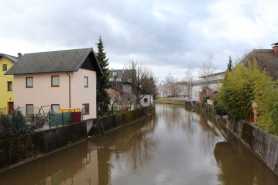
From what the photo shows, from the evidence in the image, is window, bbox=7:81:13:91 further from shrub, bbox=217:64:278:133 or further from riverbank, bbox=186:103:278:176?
riverbank, bbox=186:103:278:176

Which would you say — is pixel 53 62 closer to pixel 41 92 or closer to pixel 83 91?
pixel 41 92

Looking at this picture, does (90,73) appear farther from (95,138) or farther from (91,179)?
(91,179)

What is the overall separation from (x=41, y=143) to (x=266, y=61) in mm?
26209

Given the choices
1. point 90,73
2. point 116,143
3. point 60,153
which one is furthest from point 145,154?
point 90,73

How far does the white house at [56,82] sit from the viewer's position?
1909 cm

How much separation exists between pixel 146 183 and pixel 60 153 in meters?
6.76

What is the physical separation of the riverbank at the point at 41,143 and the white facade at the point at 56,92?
2534 millimetres

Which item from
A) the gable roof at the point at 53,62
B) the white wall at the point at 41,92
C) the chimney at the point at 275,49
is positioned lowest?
the white wall at the point at 41,92

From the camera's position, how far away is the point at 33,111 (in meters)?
20.1

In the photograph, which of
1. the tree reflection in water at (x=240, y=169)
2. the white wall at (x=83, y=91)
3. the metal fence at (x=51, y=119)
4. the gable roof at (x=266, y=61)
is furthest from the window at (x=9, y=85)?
the gable roof at (x=266, y=61)

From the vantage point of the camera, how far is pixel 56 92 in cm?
1944

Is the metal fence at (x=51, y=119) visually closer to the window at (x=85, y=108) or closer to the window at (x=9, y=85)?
the window at (x=85, y=108)

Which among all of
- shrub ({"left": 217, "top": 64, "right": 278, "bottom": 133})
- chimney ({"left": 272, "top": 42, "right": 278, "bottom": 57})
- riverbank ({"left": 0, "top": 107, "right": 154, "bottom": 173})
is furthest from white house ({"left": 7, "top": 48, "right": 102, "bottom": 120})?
chimney ({"left": 272, "top": 42, "right": 278, "bottom": 57})

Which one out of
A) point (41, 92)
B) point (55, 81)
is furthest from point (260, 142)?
point (41, 92)
